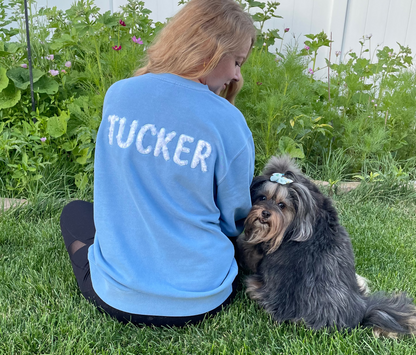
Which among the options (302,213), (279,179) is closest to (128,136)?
(279,179)

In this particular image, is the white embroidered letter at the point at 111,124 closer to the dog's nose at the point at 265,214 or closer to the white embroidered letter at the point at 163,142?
the white embroidered letter at the point at 163,142

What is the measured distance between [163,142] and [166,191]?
0.22 meters

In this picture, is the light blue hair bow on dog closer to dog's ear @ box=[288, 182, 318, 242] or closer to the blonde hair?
dog's ear @ box=[288, 182, 318, 242]

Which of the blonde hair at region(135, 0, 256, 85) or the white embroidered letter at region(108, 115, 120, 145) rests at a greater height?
the blonde hair at region(135, 0, 256, 85)

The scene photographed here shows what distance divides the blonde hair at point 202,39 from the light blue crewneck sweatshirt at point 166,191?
5.2 inches

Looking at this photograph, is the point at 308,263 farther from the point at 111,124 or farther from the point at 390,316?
the point at 111,124

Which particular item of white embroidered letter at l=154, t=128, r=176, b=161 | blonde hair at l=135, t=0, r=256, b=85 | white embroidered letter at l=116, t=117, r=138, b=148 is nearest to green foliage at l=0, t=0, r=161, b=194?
blonde hair at l=135, t=0, r=256, b=85

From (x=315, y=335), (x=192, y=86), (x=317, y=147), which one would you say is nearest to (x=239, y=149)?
(x=192, y=86)

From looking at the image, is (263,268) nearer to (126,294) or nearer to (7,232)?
(126,294)

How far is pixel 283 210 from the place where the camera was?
1.87 metres

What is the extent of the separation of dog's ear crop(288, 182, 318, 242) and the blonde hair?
0.72m

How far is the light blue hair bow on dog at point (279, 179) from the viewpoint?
6.00 feet

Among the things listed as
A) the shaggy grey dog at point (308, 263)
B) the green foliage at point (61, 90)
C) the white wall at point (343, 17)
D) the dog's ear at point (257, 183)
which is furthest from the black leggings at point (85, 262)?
the white wall at point (343, 17)

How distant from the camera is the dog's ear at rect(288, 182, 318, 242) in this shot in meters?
1.82
